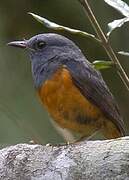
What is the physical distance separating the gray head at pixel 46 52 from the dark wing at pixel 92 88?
0.34 feet

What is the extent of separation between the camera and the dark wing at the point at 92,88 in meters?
4.83

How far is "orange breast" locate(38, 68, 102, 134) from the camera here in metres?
4.67

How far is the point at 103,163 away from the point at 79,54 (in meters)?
1.51

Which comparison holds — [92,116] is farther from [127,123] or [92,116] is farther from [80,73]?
[127,123]

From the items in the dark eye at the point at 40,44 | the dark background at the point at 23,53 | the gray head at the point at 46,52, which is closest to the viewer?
the gray head at the point at 46,52

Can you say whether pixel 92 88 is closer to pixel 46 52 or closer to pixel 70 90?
pixel 70 90

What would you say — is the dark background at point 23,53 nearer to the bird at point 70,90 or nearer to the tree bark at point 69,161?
the bird at point 70,90

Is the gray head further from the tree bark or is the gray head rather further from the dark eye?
the tree bark

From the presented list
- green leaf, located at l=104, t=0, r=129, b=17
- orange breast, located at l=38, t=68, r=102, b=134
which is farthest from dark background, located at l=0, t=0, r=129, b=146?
green leaf, located at l=104, t=0, r=129, b=17

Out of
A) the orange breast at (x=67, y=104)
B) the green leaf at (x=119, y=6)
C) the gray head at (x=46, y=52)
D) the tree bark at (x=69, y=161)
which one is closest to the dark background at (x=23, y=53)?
the gray head at (x=46, y=52)

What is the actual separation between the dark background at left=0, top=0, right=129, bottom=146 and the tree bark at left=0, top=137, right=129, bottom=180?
258 cm

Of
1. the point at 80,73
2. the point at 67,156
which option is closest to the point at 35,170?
the point at 67,156

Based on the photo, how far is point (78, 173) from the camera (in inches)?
149

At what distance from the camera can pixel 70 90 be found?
4.71 metres
